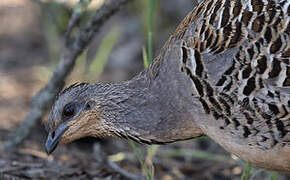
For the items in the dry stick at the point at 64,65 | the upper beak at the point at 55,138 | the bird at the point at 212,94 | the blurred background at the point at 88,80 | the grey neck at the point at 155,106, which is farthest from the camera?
the blurred background at the point at 88,80

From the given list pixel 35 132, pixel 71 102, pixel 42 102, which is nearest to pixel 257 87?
pixel 71 102

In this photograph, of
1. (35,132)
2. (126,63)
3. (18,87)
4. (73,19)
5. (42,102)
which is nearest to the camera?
(73,19)

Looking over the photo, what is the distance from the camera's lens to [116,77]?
289 inches

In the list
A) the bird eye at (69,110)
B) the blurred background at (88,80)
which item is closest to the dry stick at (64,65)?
the blurred background at (88,80)

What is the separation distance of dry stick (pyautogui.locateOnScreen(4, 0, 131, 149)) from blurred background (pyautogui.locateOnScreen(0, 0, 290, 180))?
0.70 ft

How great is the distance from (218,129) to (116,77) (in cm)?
386

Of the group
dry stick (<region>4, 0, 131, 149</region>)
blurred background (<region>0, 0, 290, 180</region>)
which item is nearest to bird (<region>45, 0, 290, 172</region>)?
blurred background (<region>0, 0, 290, 180</region>)

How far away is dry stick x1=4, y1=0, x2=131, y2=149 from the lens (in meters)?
4.70

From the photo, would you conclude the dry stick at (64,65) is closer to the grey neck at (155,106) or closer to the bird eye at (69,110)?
the grey neck at (155,106)

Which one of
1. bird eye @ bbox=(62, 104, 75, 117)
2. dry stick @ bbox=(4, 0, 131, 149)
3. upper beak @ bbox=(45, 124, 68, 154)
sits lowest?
upper beak @ bbox=(45, 124, 68, 154)

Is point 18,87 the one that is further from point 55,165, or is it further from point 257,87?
point 257,87

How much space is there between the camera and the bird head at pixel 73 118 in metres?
4.10

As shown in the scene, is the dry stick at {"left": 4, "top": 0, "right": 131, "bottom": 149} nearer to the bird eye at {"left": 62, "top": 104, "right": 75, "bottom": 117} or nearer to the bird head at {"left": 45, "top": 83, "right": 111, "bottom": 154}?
the bird head at {"left": 45, "top": 83, "right": 111, "bottom": 154}

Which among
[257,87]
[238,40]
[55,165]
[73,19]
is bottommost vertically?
[55,165]
